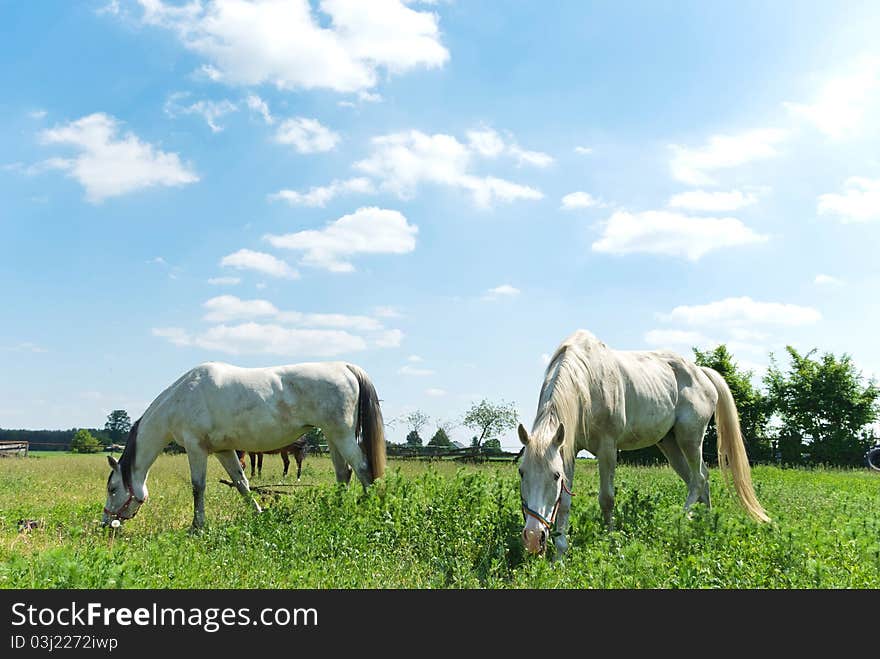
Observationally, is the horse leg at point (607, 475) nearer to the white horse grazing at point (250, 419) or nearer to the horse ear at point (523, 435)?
the horse ear at point (523, 435)

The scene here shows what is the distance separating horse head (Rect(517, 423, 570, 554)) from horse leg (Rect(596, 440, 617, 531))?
1.52 meters

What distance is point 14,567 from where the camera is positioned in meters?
5.10

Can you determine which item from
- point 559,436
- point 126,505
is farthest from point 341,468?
point 559,436

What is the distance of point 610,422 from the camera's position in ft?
24.5

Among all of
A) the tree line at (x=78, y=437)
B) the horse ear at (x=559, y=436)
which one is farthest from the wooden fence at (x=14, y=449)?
the horse ear at (x=559, y=436)

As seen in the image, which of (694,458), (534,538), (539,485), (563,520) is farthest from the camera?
(694,458)

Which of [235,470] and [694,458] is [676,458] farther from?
[235,470]

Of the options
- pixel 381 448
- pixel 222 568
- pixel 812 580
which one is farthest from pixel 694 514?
pixel 222 568

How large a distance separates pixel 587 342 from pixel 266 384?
467cm

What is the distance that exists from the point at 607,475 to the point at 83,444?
4947 cm

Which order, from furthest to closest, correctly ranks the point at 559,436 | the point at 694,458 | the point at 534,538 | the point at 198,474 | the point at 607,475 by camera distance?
the point at 198,474 → the point at 694,458 → the point at 607,475 → the point at 559,436 → the point at 534,538

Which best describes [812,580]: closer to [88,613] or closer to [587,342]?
[587,342]

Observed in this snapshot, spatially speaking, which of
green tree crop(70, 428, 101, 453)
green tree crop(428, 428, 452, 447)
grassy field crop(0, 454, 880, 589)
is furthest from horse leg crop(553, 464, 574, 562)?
green tree crop(70, 428, 101, 453)

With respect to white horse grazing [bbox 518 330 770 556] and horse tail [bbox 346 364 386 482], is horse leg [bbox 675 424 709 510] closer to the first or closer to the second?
white horse grazing [bbox 518 330 770 556]
